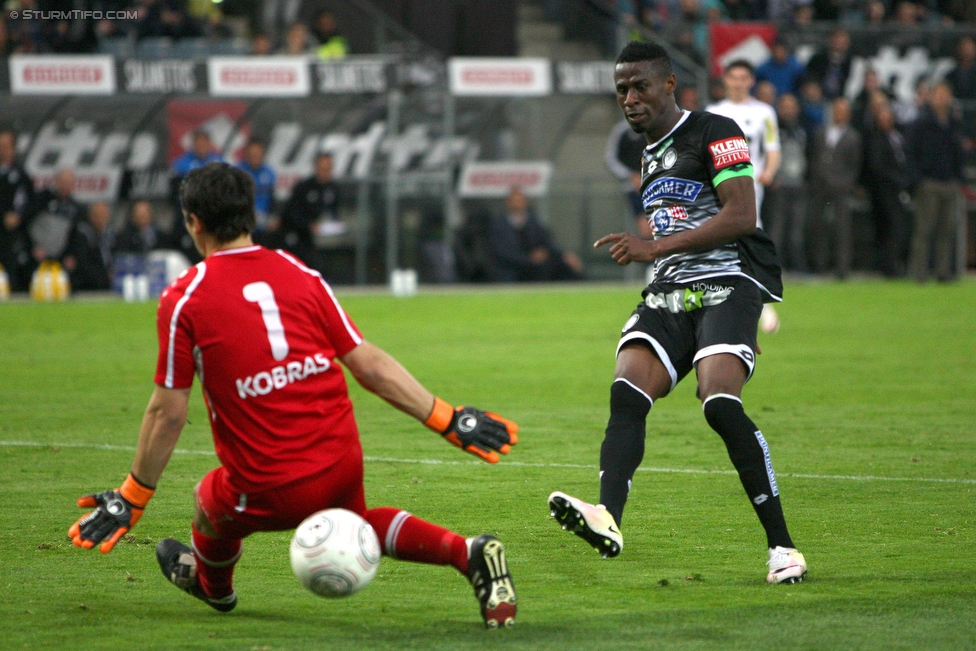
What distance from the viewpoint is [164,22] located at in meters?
21.2

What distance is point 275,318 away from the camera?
14.0ft

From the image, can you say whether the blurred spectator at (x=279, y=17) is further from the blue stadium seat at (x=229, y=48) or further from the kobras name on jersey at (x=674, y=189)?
the kobras name on jersey at (x=674, y=189)

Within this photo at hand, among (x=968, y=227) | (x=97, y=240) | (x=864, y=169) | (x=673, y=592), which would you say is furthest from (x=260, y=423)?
(x=968, y=227)

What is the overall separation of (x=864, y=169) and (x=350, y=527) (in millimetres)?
18851

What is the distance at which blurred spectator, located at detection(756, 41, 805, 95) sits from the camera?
2184cm

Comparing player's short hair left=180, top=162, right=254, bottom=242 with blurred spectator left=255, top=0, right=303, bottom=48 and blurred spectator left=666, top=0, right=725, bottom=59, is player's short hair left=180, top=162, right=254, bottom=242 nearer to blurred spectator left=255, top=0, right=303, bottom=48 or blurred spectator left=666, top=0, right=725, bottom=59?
blurred spectator left=255, top=0, right=303, bottom=48

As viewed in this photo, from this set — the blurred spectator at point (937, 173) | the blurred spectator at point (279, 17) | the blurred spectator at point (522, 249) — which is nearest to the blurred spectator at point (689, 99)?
the blurred spectator at point (522, 249)

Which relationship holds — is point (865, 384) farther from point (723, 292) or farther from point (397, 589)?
point (397, 589)

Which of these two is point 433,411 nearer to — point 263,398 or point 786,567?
point 263,398

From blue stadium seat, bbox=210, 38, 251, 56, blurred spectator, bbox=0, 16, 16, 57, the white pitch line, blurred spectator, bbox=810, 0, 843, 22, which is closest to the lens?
the white pitch line

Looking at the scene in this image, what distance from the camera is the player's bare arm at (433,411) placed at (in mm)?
4289

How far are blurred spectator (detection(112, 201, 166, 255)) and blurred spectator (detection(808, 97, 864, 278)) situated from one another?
9532mm

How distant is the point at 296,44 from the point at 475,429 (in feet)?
56.7

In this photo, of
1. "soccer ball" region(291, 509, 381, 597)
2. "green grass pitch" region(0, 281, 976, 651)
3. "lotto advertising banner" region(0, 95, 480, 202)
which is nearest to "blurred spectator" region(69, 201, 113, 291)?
"lotto advertising banner" region(0, 95, 480, 202)
